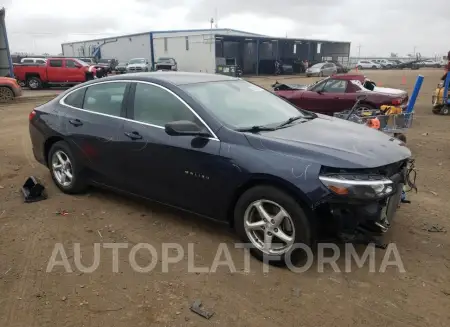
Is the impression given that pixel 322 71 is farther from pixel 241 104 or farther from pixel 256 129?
pixel 256 129

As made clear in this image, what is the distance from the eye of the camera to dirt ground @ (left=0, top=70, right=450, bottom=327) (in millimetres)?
2768

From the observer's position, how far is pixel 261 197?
3.25 metres

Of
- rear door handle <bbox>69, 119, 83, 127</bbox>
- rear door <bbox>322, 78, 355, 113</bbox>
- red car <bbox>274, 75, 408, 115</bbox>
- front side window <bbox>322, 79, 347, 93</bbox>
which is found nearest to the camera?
rear door handle <bbox>69, 119, 83, 127</bbox>

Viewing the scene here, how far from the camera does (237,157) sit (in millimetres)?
3336

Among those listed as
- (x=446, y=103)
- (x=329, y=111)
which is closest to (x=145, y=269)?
(x=329, y=111)

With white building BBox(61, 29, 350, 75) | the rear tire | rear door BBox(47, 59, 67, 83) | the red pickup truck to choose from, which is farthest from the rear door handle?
white building BBox(61, 29, 350, 75)

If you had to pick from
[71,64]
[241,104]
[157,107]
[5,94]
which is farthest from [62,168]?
[71,64]

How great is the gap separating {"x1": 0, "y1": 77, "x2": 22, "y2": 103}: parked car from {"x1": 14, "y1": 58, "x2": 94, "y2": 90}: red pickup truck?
638 cm

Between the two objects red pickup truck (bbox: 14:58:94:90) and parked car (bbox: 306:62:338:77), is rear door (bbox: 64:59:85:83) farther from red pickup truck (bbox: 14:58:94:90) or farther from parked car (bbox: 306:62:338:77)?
parked car (bbox: 306:62:338:77)

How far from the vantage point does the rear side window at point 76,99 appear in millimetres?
4798

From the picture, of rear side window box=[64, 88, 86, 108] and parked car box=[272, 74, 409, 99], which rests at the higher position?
rear side window box=[64, 88, 86, 108]

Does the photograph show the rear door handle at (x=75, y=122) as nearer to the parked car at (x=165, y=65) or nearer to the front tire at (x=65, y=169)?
the front tire at (x=65, y=169)

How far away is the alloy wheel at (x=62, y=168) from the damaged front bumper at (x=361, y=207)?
3274 millimetres

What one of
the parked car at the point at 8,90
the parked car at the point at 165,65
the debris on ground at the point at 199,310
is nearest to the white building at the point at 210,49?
the parked car at the point at 165,65
